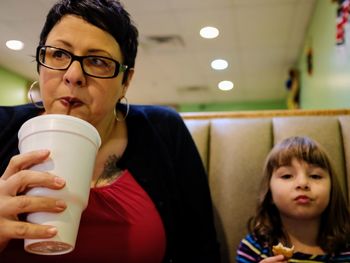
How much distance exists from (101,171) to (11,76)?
5.20m

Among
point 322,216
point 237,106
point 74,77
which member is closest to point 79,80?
point 74,77

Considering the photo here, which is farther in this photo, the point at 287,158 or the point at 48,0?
the point at 48,0

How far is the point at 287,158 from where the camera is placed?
104cm

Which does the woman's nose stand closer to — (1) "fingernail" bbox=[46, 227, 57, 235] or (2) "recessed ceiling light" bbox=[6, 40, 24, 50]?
(1) "fingernail" bbox=[46, 227, 57, 235]

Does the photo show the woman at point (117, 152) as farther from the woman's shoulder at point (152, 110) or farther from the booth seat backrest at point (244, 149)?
the booth seat backrest at point (244, 149)

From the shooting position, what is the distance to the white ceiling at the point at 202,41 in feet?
11.0

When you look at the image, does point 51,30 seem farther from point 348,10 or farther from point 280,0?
point 280,0

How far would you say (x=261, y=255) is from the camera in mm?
1003

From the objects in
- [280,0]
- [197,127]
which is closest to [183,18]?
[280,0]

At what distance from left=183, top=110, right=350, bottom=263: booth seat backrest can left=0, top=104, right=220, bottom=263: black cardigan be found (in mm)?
182

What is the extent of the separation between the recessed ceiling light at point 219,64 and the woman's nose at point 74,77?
4090 mm

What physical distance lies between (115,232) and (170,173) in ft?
0.75

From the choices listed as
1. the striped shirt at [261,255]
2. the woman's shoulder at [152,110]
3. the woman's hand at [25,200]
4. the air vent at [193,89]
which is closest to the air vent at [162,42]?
the air vent at [193,89]

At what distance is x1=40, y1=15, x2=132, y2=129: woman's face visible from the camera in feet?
2.57
